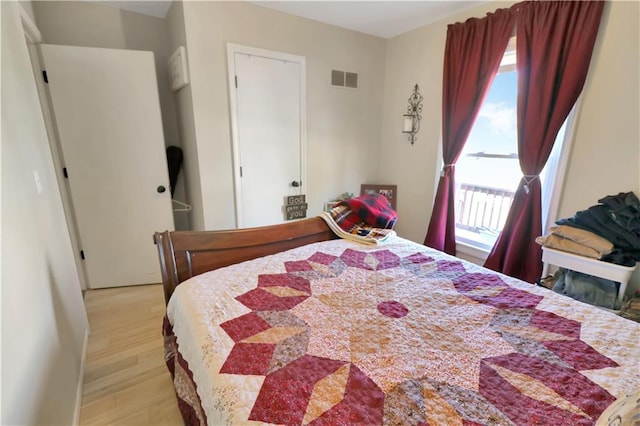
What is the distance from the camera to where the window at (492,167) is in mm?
2502

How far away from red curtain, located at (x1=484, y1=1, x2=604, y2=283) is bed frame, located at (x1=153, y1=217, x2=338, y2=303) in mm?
1682

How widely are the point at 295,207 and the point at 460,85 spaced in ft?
6.39

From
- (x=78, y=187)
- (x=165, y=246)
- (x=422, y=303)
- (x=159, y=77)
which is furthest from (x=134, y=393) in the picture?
(x=159, y=77)

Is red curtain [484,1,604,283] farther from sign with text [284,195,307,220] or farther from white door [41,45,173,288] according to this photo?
white door [41,45,173,288]

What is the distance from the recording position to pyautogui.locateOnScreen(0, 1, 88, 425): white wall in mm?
980

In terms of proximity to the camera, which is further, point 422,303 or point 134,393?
point 134,393

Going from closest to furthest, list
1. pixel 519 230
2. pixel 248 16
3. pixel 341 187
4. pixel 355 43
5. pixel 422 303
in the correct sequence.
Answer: pixel 422 303, pixel 519 230, pixel 248 16, pixel 355 43, pixel 341 187

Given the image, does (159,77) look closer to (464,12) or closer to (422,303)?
(464,12)

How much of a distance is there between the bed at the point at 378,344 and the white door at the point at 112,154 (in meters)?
1.49

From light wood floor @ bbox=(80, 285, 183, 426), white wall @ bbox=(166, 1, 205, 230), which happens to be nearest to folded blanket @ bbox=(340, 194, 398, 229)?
white wall @ bbox=(166, 1, 205, 230)

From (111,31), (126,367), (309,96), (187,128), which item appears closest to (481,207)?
(309,96)

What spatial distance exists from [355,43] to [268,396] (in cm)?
334

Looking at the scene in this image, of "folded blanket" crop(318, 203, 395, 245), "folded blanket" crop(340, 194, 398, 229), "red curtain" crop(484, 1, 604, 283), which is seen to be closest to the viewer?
"red curtain" crop(484, 1, 604, 283)

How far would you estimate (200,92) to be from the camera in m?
2.46
